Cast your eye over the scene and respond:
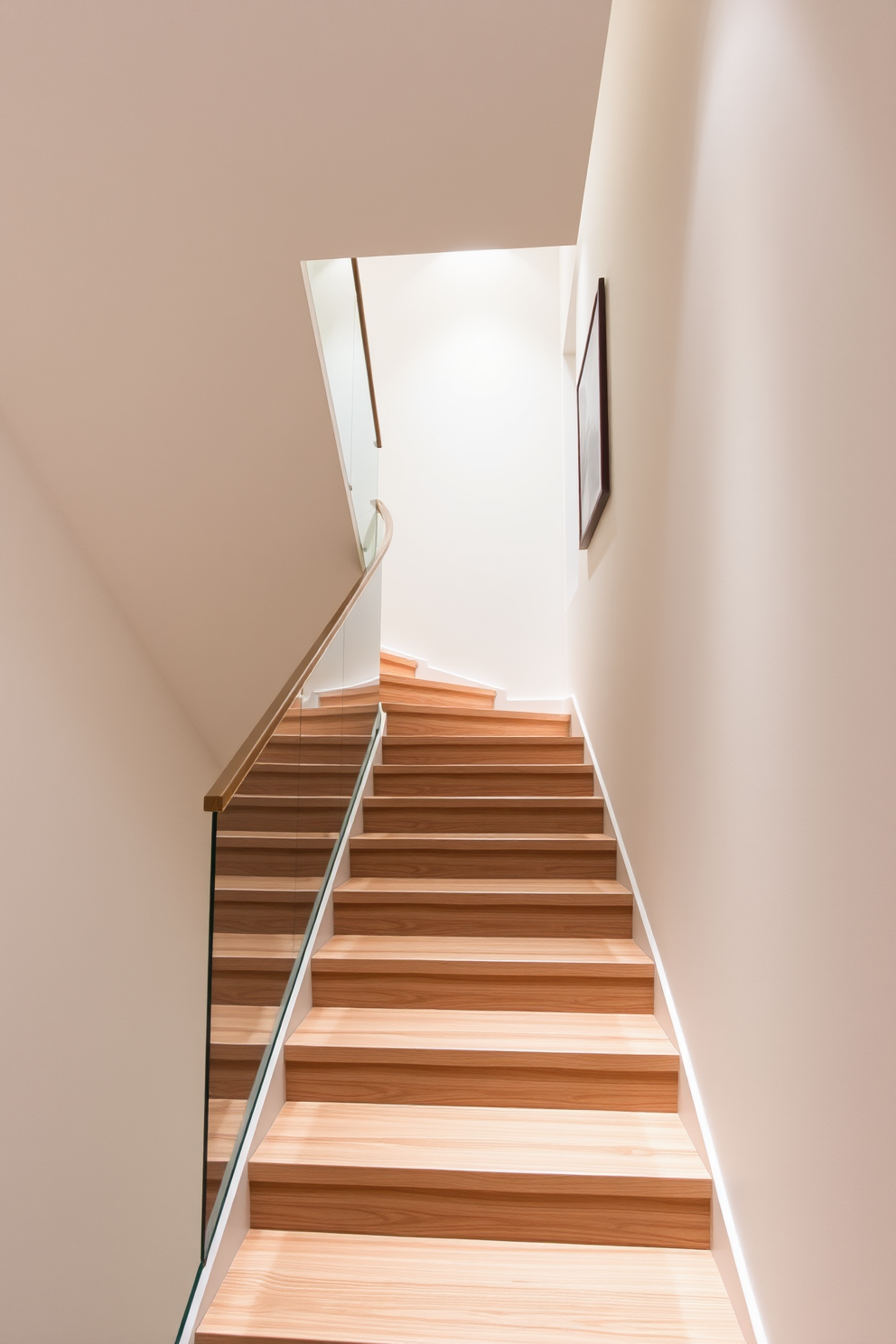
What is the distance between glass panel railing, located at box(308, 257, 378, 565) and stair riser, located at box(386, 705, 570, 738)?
0.98 meters

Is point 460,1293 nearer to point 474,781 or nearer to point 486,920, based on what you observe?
point 486,920

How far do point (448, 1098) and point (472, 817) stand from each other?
1.48m

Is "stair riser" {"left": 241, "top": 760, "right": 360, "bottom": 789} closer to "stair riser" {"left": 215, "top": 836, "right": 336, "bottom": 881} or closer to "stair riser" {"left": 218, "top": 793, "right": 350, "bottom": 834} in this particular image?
"stair riser" {"left": 218, "top": 793, "right": 350, "bottom": 834}

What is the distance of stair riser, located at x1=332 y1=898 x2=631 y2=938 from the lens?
3.20 metres

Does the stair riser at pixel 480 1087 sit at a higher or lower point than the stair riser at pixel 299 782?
lower

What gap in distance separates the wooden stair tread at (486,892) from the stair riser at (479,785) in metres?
0.70

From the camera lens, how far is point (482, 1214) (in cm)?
213

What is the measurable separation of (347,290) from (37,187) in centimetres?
143

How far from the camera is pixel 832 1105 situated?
1362mm

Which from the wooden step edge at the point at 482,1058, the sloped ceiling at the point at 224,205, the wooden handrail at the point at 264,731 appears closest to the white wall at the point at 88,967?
the sloped ceiling at the point at 224,205

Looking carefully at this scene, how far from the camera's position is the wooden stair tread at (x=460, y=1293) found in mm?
1770

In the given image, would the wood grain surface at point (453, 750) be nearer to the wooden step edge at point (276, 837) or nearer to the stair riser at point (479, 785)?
the stair riser at point (479, 785)

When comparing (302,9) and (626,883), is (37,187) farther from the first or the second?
(626,883)

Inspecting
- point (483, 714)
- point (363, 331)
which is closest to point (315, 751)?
point (363, 331)
